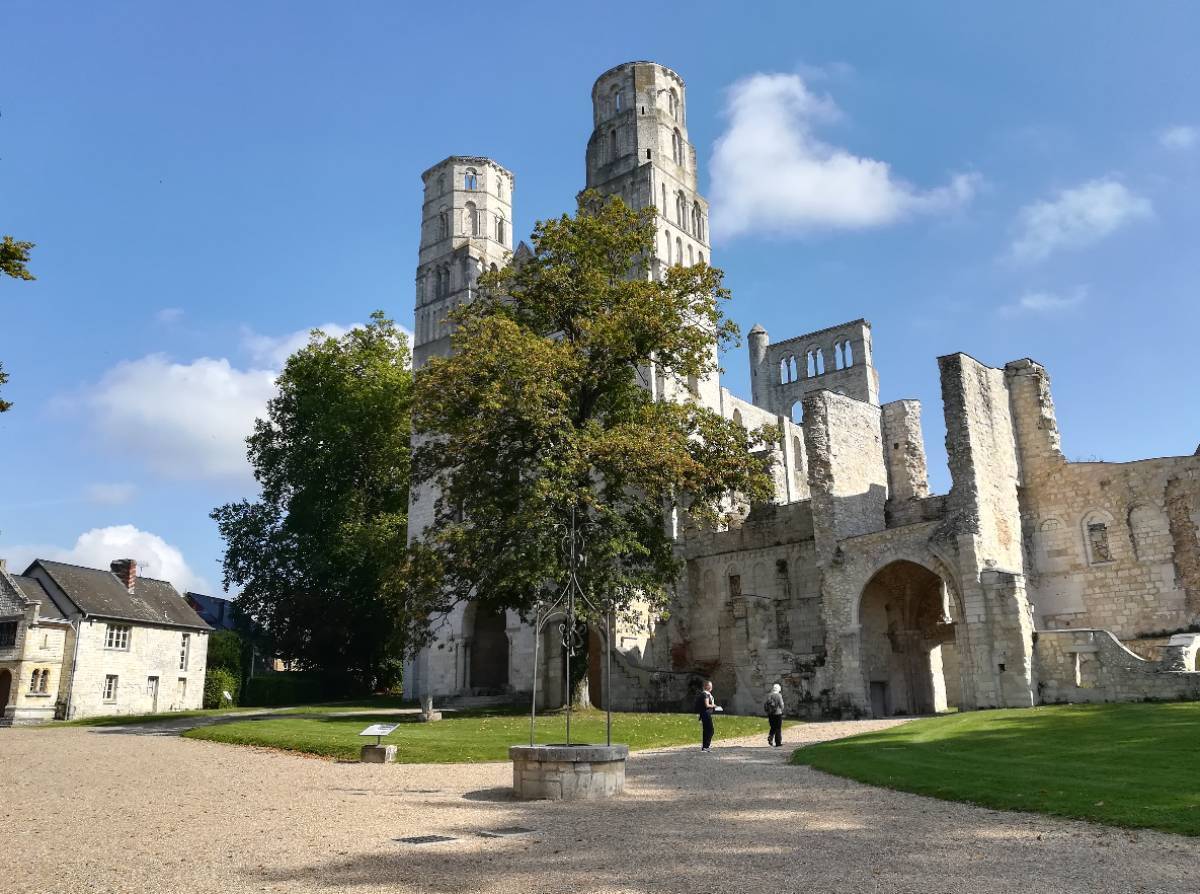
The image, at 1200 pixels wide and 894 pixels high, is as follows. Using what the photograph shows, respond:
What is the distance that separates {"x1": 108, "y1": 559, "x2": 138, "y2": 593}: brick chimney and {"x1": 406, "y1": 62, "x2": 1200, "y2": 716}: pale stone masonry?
57.6ft

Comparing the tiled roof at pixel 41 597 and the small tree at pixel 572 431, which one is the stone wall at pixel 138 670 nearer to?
the tiled roof at pixel 41 597

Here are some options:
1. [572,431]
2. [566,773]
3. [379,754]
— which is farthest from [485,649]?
[566,773]

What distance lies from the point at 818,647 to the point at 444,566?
39.7ft

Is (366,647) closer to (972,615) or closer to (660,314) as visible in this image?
(660,314)

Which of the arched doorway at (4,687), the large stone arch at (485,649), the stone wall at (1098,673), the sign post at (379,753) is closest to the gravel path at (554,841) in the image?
the sign post at (379,753)

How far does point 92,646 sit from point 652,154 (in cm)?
2926

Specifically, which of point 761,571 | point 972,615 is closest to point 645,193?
point 761,571

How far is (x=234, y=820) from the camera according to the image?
9398 mm

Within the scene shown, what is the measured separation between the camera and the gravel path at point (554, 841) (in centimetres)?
664

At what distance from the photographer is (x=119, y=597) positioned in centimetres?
3684

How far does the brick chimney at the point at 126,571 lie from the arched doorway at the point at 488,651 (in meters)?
15.0

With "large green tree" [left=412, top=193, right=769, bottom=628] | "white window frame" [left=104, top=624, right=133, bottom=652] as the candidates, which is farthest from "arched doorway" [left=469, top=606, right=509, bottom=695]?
"white window frame" [left=104, top=624, right=133, bottom=652]

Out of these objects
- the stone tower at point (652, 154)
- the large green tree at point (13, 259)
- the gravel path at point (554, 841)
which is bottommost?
the gravel path at point (554, 841)

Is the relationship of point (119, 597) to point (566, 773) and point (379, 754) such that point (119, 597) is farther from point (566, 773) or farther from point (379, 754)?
point (566, 773)
